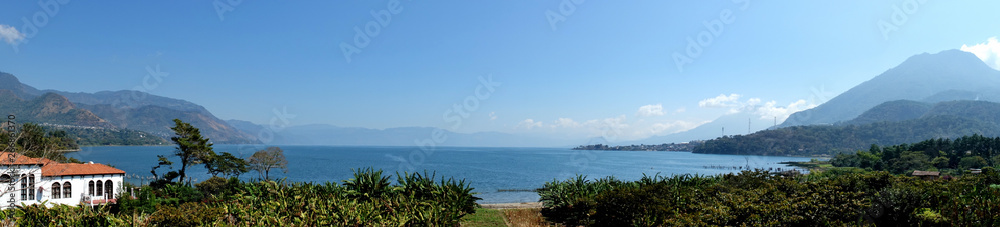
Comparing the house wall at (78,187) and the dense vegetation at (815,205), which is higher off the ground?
the dense vegetation at (815,205)

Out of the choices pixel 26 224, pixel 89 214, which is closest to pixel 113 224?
pixel 89 214

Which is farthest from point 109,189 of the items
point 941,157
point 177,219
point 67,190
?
point 941,157

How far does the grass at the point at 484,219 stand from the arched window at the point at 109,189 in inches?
938

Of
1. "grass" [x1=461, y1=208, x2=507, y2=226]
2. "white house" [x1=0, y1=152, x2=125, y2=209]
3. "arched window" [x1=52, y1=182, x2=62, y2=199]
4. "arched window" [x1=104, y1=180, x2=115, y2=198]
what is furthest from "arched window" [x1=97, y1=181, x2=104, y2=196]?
"grass" [x1=461, y1=208, x2=507, y2=226]

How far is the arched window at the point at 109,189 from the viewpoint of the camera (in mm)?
27703

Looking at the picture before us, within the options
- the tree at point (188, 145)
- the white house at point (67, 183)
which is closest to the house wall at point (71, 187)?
the white house at point (67, 183)

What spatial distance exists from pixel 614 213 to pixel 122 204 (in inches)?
596

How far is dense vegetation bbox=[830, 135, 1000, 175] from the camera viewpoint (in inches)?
2544

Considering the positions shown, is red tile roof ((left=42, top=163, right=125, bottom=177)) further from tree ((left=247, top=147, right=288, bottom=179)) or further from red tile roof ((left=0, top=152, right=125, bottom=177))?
tree ((left=247, top=147, right=288, bottom=179))

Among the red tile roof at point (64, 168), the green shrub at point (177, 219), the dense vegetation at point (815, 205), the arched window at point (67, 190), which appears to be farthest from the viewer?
the arched window at point (67, 190)

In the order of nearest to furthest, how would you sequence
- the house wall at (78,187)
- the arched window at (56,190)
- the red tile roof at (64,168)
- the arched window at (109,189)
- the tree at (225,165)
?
the red tile roof at (64,168)
the house wall at (78,187)
the arched window at (56,190)
the arched window at (109,189)
the tree at (225,165)

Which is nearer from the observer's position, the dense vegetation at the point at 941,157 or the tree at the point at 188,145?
the tree at the point at 188,145

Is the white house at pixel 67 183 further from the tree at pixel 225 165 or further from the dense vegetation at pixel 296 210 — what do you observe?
the dense vegetation at pixel 296 210

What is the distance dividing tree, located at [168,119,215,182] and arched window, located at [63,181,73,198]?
290 inches
